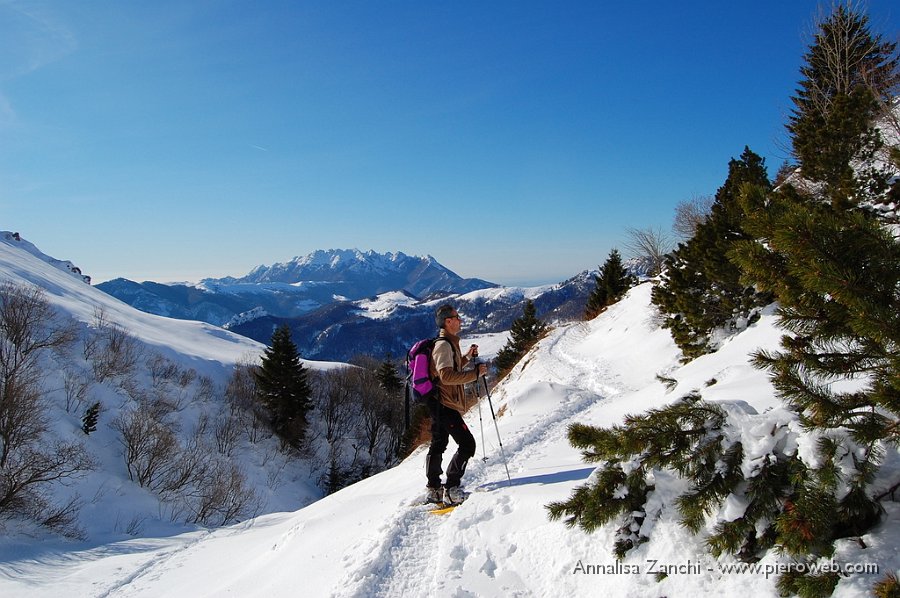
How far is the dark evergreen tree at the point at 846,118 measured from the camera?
34.1 feet

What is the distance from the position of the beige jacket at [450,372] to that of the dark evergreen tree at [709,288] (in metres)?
11.4

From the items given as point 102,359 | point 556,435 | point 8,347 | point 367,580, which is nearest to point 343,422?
point 102,359

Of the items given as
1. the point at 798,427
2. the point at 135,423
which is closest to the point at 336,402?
the point at 135,423

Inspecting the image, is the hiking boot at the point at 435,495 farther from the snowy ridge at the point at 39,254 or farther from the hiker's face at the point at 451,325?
the snowy ridge at the point at 39,254

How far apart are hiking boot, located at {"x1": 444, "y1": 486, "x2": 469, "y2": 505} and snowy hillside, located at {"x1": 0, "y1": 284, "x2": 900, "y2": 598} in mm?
342

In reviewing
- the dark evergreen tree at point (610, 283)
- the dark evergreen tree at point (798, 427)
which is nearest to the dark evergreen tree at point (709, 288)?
the dark evergreen tree at point (798, 427)

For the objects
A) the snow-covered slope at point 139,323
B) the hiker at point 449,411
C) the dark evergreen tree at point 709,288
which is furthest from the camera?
the snow-covered slope at point 139,323

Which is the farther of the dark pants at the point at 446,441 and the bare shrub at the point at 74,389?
the bare shrub at the point at 74,389

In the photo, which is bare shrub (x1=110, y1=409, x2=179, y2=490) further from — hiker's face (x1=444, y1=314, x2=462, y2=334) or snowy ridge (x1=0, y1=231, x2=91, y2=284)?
snowy ridge (x1=0, y1=231, x2=91, y2=284)

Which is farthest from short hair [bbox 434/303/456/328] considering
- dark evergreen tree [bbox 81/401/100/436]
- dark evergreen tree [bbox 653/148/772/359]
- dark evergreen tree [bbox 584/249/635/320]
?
dark evergreen tree [bbox 81/401/100/436]

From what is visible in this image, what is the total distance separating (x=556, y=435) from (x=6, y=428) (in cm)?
2697

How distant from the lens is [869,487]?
2062 millimetres

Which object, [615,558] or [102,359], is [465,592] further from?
[102,359]

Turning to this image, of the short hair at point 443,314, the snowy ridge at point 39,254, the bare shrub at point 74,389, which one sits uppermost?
the snowy ridge at point 39,254
